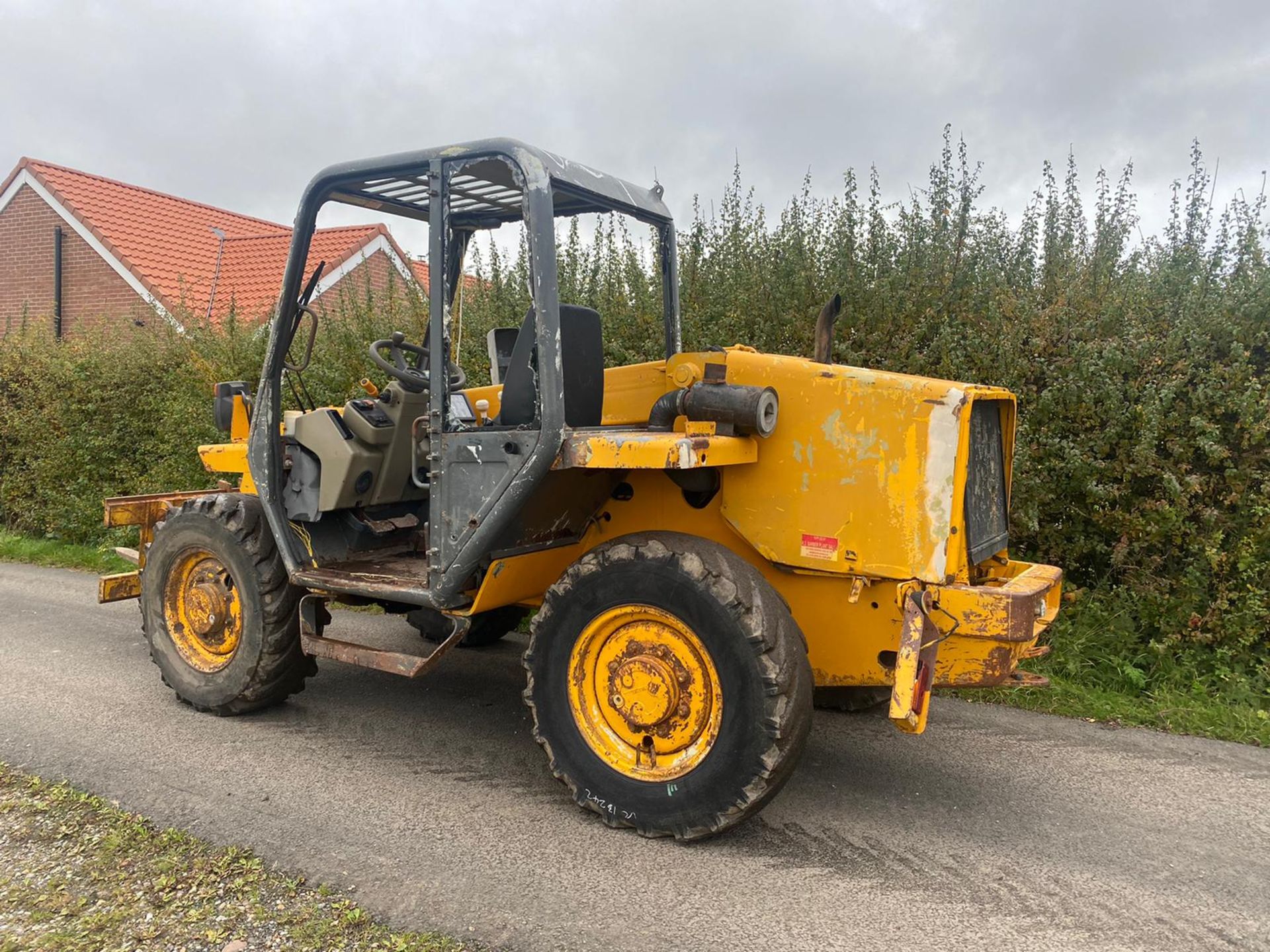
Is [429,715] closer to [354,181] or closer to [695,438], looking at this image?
[695,438]

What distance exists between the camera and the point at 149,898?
2.95m

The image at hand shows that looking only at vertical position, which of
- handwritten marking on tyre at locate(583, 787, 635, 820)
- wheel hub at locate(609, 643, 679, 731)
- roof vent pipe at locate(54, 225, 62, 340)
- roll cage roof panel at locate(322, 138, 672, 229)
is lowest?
handwritten marking on tyre at locate(583, 787, 635, 820)

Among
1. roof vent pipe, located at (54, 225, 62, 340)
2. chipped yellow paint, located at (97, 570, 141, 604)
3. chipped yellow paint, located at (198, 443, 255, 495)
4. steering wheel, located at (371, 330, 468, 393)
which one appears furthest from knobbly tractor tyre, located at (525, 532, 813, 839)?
roof vent pipe, located at (54, 225, 62, 340)

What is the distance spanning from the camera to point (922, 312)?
6.21m

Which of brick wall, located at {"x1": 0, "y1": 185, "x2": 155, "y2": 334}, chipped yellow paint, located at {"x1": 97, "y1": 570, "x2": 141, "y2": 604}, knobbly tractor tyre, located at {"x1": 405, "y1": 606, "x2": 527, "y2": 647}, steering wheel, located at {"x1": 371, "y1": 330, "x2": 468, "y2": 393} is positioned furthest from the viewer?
brick wall, located at {"x1": 0, "y1": 185, "x2": 155, "y2": 334}

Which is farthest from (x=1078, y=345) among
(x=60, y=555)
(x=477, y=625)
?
(x=60, y=555)

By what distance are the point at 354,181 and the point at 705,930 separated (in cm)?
330

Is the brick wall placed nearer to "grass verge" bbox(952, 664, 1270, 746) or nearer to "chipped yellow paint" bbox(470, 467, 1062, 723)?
"chipped yellow paint" bbox(470, 467, 1062, 723)

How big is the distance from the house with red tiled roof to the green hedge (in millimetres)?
Answer: 8674

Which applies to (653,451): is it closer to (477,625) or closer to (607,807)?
(607,807)

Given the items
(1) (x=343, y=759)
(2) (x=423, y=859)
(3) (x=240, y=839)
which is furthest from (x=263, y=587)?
(2) (x=423, y=859)

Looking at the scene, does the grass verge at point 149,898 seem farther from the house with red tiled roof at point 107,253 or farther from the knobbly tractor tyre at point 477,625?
the house with red tiled roof at point 107,253

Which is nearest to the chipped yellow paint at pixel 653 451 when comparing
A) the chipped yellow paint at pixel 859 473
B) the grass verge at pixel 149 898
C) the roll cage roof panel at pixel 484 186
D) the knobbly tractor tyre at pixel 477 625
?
the chipped yellow paint at pixel 859 473

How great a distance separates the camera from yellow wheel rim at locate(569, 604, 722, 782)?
3.33m
